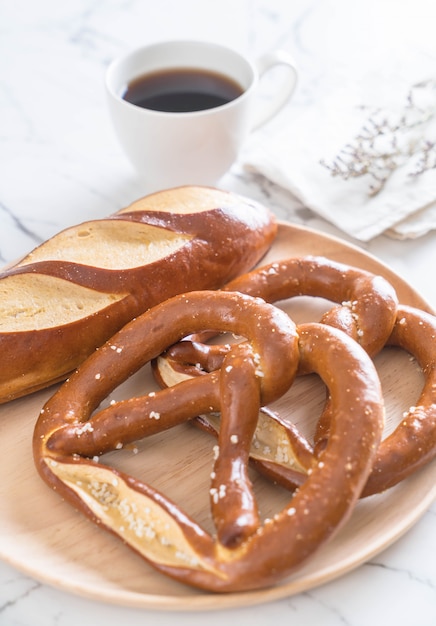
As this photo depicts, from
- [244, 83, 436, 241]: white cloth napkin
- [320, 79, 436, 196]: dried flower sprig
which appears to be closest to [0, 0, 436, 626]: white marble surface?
[244, 83, 436, 241]: white cloth napkin

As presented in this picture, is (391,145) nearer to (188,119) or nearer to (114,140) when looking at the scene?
(188,119)

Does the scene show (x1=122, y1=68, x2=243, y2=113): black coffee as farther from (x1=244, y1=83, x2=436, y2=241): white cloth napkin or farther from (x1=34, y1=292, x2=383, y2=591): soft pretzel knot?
(x1=34, y1=292, x2=383, y2=591): soft pretzel knot

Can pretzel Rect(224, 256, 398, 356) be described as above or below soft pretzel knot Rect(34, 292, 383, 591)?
above

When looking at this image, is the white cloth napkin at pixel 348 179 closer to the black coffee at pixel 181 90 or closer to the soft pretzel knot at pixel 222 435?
the black coffee at pixel 181 90

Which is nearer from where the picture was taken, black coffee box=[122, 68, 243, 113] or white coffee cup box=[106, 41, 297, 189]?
white coffee cup box=[106, 41, 297, 189]

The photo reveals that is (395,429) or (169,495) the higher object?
(395,429)

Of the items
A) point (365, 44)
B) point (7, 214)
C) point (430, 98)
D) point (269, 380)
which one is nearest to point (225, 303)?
point (269, 380)

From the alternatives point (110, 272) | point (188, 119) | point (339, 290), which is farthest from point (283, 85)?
point (110, 272)
